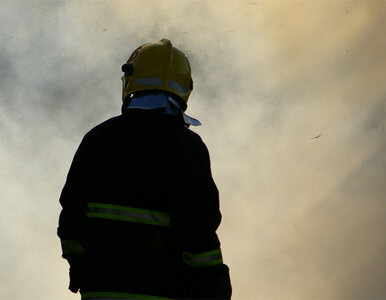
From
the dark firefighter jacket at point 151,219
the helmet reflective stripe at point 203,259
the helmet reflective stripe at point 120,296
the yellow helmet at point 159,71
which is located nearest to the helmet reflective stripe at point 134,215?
the dark firefighter jacket at point 151,219

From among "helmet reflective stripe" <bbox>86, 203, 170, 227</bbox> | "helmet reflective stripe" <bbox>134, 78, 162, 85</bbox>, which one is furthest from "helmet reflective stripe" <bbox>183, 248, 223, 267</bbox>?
"helmet reflective stripe" <bbox>134, 78, 162, 85</bbox>

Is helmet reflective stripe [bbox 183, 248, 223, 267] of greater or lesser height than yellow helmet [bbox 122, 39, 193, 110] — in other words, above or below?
below

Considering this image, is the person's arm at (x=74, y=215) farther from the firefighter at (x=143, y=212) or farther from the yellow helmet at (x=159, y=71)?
the yellow helmet at (x=159, y=71)

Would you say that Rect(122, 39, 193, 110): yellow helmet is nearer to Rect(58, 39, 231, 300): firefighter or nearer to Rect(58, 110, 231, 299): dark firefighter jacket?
Rect(58, 39, 231, 300): firefighter

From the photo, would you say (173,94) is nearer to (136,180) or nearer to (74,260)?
(136,180)

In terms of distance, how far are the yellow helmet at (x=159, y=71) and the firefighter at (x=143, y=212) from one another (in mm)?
166

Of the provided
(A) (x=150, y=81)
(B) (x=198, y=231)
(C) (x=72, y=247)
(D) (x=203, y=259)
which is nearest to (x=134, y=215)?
(B) (x=198, y=231)

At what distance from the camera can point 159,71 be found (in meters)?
5.33

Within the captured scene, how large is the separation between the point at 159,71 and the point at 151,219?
1.35 meters

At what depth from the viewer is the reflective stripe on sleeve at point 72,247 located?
504 centimetres

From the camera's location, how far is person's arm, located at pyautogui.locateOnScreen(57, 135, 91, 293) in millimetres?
5008

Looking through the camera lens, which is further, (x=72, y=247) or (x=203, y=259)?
(x=72, y=247)

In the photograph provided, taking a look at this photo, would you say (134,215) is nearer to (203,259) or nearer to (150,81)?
(203,259)

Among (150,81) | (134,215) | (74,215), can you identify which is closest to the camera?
(134,215)
